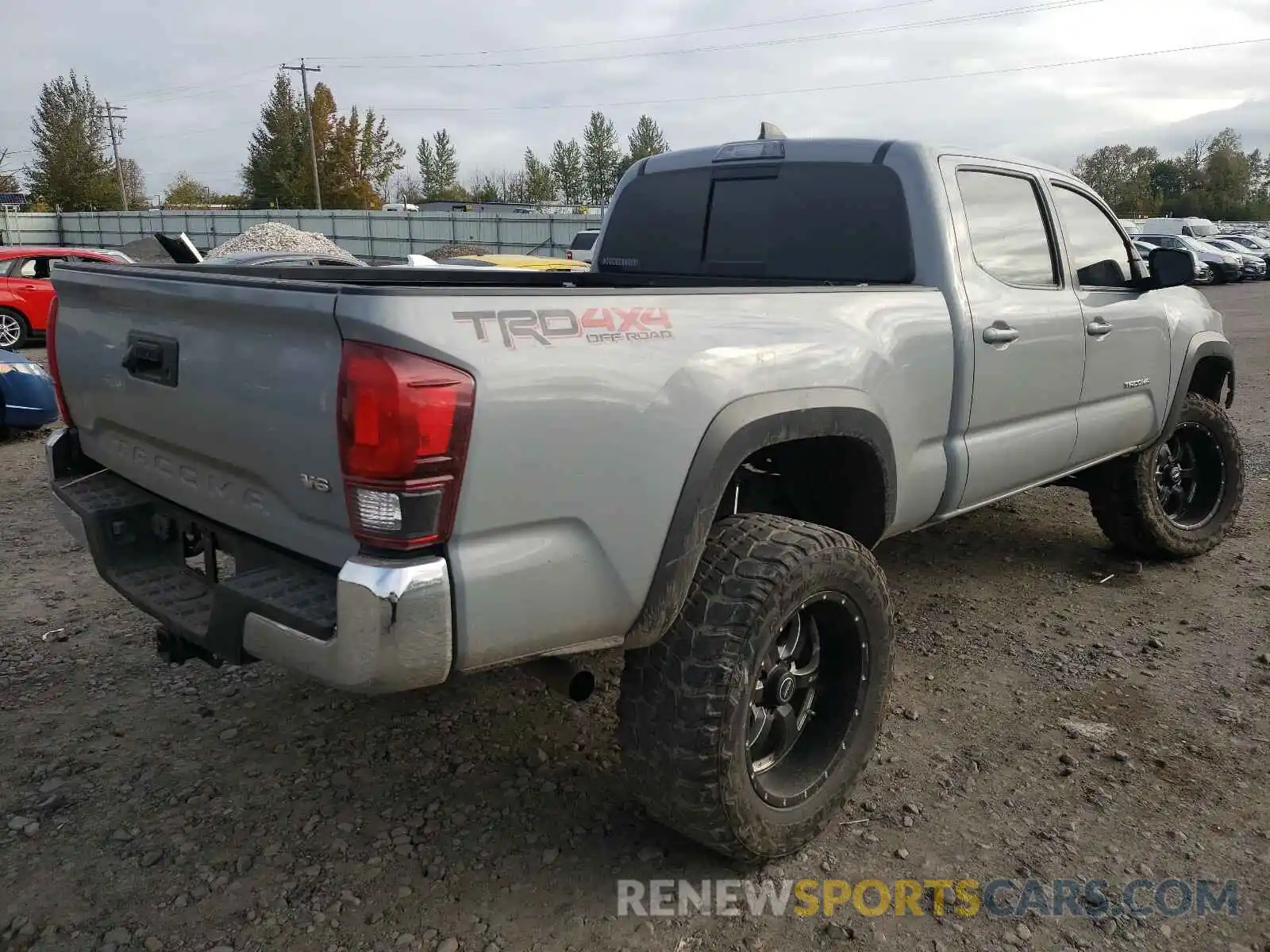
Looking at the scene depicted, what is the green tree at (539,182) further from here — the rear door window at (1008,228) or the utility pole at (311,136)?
the rear door window at (1008,228)

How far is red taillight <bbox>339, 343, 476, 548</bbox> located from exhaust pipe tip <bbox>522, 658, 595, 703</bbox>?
2.05 feet

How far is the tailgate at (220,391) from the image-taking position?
6.79ft

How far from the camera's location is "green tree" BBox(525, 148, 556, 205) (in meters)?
67.0

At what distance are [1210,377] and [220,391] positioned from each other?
16.4ft

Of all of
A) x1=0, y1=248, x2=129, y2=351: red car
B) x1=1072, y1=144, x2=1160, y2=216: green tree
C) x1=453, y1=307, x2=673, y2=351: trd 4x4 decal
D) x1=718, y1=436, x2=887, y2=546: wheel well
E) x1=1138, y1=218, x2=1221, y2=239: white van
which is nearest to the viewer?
x1=453, y1=307, x2=673, y2=351: trd 4x4 decal

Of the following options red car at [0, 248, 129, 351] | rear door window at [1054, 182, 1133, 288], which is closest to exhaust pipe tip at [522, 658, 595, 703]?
rear door window at [1054, 182, 1133, 288]

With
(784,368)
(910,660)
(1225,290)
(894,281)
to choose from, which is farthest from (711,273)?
(1225,290)

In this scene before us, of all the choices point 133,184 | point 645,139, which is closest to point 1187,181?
point 645,139

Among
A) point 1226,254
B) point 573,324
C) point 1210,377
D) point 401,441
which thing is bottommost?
point 1210,377

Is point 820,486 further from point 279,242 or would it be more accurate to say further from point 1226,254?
point 1226,254

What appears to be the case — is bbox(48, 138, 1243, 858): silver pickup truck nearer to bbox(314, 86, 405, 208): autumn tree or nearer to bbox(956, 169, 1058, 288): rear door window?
bbox(956, 169, 1058, 288): rear door window

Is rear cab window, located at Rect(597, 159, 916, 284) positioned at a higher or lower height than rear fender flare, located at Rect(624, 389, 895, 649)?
higher

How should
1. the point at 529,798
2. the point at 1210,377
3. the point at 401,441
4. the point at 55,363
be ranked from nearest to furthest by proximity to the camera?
the point at 401,441, the point at 529,798, the point at 55,363, the point at 1210,377

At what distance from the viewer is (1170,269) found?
425cm
